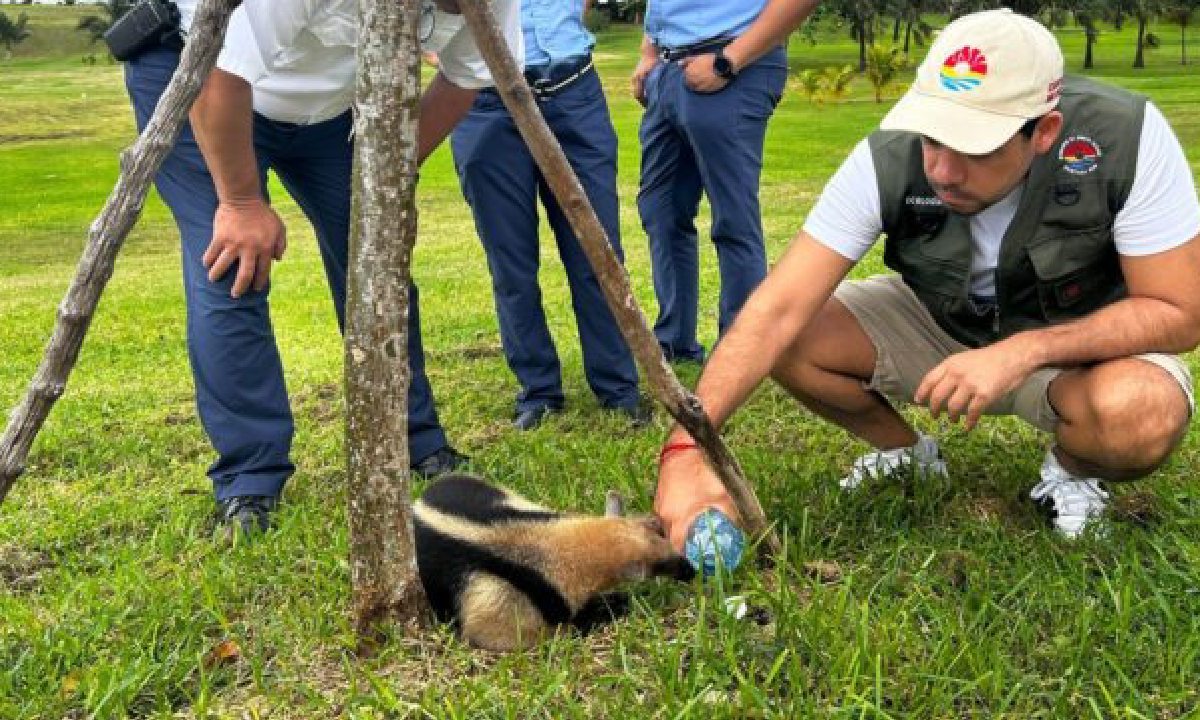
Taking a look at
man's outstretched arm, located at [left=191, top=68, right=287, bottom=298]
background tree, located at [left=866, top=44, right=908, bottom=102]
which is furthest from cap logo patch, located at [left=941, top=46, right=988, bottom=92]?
background tree, located at [left=866, top=44, right=908, bottom=102]

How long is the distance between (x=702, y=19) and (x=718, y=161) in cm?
62

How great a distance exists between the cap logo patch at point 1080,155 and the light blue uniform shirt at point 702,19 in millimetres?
2255

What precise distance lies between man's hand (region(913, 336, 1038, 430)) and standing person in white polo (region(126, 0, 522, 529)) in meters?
1.65

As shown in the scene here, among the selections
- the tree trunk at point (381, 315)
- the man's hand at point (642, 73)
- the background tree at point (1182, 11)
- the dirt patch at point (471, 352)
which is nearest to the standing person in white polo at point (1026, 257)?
the tree trunk at point (381, 315)

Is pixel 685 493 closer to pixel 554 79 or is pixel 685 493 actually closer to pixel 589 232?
pixel 589 232

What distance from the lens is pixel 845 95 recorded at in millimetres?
40906

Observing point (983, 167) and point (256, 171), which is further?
point (256, 171)

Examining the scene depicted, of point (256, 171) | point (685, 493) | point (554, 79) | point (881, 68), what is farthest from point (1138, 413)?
point (881, 68)

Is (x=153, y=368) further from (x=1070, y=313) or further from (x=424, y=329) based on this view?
(x=1070, y=313)

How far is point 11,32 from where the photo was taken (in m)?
95.8

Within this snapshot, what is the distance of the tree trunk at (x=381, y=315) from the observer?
2.61 metres

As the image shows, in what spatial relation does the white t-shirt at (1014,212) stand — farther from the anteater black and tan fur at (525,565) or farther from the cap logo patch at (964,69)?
the anteater black and tan fur at (525,565)

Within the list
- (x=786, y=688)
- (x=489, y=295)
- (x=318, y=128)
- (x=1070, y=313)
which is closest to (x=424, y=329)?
(x=489, y=295)

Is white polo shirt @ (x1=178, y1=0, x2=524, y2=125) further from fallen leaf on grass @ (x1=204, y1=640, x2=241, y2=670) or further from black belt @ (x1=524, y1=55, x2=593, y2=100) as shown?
fallen leaf on grass @ (x1=204, y1=640, x2=241, y2=670)
